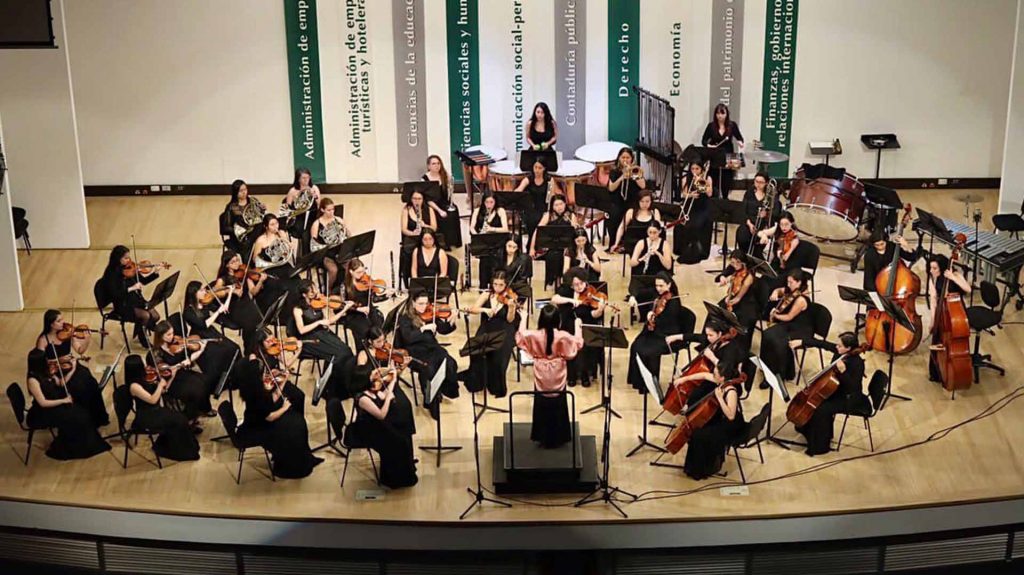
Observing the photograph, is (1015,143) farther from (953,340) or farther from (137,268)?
(137,268)

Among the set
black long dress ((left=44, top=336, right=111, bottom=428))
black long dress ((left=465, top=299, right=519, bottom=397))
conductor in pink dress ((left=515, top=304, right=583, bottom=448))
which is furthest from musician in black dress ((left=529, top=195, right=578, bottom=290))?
black long dress ((left=44, top=336, right=111, bottom=428))

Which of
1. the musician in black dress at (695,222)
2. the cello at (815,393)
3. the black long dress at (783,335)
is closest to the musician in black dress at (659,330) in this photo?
the black long dress at (783,335)

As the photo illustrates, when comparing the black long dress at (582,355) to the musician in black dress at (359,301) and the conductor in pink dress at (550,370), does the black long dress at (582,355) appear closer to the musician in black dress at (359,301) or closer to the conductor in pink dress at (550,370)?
the conductor in pink dress at (550,370)

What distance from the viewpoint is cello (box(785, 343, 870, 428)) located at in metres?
9.31

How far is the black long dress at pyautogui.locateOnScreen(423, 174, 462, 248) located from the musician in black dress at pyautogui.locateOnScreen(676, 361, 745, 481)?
4.25m

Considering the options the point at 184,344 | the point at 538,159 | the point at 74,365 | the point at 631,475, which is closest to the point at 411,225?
the point at 538,159

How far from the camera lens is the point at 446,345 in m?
11.4

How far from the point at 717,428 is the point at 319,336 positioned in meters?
3.06

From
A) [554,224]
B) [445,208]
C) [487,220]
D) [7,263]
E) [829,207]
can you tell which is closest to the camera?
[554,224]

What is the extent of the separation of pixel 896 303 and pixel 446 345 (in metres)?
3.53

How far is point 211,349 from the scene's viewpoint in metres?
10.3

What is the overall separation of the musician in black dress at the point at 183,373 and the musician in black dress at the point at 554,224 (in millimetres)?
3025

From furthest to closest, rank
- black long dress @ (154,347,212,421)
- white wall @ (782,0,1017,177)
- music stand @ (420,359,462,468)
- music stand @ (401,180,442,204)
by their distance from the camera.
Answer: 1. white wall @ (782,0,1017,177)
2. music stand @ (401,180,442,204)
3. black long dress @ (154,347,212,421)
4. music stand @ (420,359,462,468)

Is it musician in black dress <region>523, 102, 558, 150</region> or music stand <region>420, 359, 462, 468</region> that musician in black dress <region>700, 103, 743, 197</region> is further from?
music stand <region>420, 359, 462, 468</region>
